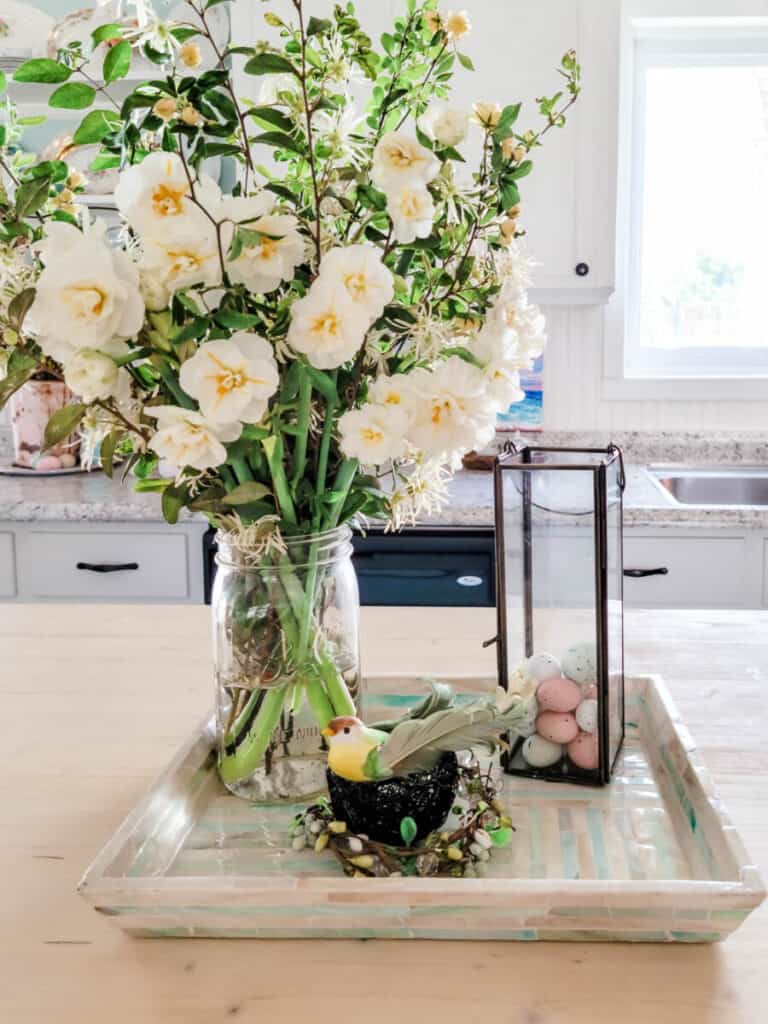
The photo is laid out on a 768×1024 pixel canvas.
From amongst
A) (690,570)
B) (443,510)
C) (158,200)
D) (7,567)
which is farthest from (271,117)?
(7,567)

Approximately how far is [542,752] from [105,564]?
1803 millimetres

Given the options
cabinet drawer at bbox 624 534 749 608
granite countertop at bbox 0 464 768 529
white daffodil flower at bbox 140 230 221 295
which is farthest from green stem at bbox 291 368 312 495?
cabinet drawer at bbox 624 534 749 608

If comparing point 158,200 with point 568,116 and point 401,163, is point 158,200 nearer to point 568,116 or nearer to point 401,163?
point 401,163

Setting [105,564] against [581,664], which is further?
[105,564]

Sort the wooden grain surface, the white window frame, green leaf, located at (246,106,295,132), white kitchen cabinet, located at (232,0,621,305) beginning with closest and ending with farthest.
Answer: the wooden grain surface < green leaf, located at (246,106,295,132) < white kitchen cabinet, located at (232,0,621,305) < the white window frame

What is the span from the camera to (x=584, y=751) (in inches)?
37.1

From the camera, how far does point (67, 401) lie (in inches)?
116

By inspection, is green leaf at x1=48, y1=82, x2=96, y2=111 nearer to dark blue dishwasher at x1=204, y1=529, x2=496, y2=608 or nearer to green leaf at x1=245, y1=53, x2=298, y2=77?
green leaf at x1=245, y1=53, x2=298, y2=77

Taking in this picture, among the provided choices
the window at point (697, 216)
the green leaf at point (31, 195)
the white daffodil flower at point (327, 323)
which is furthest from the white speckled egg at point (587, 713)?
the window at point (697, 216)

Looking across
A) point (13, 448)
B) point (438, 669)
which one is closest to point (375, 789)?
point (438, 669)

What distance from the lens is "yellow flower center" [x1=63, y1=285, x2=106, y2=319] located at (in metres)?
0.70

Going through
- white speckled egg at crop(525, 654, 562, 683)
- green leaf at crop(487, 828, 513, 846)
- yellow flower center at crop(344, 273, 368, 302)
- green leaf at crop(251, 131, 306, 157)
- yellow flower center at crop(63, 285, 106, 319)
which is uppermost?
green leaf at crop(251, 131, 306, 157)

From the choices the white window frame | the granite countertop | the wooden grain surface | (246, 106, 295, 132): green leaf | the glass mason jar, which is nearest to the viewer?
the wooden grain surface

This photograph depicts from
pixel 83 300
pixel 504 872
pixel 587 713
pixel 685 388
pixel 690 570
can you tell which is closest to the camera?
pixel 83 300
